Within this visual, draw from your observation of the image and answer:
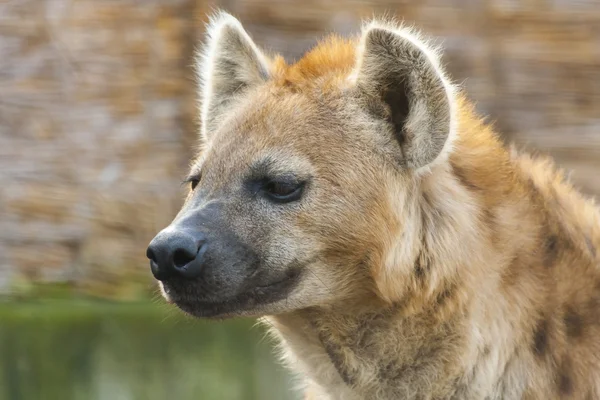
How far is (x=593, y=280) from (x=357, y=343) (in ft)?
1.95

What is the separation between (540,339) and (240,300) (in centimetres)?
71

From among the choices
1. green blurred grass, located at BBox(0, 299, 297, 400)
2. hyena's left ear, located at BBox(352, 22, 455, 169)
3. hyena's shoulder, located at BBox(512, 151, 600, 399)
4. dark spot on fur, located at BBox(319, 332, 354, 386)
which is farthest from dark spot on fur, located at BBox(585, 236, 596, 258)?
green blurred grass, located at BBox(0, 299, 297, 400)

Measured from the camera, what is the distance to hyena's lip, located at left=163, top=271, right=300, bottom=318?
251cm

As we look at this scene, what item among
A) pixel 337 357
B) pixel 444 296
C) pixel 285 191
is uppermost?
pixel 285 191

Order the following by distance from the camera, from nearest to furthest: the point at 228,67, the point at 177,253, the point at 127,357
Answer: the point at 177,253 < the point at 228,67 < the point at 127,357

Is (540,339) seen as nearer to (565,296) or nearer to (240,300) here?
(565,296)

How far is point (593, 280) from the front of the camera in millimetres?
2613

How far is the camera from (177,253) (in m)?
2.42

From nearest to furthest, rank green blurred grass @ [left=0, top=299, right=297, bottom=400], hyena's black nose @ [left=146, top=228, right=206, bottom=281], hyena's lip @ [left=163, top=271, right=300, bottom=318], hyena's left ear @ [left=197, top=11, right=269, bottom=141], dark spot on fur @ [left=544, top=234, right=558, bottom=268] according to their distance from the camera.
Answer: hyena's black nose @ [left=146, top=228, right=206, bottom=281] < hyena's lip @ [left=163, top=271, right=300, bottom=318] < dark spot on fur @ [left=544, top=234, right=558, bottom=268] < hyena's left ear @ [left=197, top=11, right=269, bottom=141] < green blurred grass @ [left=0, top=299, right=297, bottom=400]

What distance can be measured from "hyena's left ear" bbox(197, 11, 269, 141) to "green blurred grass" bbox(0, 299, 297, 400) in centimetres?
186

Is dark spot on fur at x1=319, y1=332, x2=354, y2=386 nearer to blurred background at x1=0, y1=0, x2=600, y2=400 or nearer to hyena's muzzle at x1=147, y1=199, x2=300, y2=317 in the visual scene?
hyena's muzzle at x1=147, y1=199, x2=300, y2=317

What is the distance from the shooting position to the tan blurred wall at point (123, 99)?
4449mm

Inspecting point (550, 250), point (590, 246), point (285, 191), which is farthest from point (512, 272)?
point (285, 191)

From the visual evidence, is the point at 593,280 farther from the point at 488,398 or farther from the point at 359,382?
the point at 359,382
